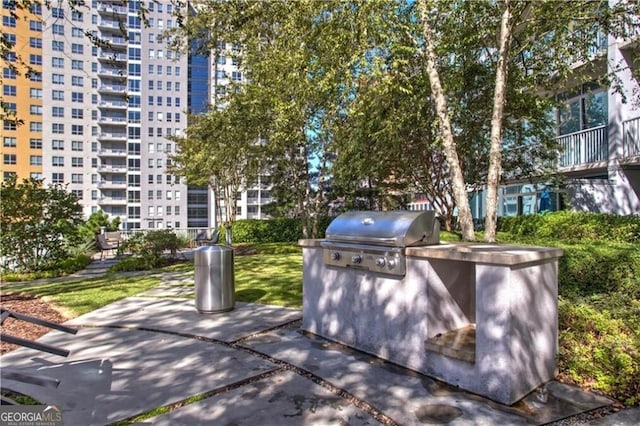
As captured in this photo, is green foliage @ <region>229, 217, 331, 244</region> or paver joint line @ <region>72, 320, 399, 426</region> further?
green foliage @ <region>229, 217, 331, 244</region>

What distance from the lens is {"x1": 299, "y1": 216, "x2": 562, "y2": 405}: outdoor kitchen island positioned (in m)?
2.92

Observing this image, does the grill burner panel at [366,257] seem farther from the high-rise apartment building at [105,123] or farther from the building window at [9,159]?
the building window at [9,159]

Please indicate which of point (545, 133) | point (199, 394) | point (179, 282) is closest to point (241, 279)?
point (179, 282)

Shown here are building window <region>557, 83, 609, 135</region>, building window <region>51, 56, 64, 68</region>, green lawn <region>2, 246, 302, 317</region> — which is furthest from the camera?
building window <region>51, 56, 64, 68</region>

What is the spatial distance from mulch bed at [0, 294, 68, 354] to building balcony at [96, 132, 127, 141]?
72888 millimetres

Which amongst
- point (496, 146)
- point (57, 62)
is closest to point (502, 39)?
point (496, 146)

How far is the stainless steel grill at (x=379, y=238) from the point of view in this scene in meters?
3.62

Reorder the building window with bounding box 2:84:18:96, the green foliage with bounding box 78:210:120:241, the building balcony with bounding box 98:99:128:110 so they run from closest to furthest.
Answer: the green foliage with bounding box 78:210:120:241 < the building window with bounding box 2:84:18:96 < the building balcony with bounding box 98:99:128:110

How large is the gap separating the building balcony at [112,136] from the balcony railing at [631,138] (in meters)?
76.1

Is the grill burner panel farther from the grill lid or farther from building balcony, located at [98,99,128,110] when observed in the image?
building balcony, located at [98,99,128,110]

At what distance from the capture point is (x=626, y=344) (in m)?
3.37

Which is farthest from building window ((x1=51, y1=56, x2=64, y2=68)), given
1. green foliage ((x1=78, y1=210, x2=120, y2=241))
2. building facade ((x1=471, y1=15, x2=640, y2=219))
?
building facade ((x1=471, y1=15, x2=640, y2=219))

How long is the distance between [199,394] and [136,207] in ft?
255

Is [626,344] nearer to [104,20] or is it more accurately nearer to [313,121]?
[313,121]
